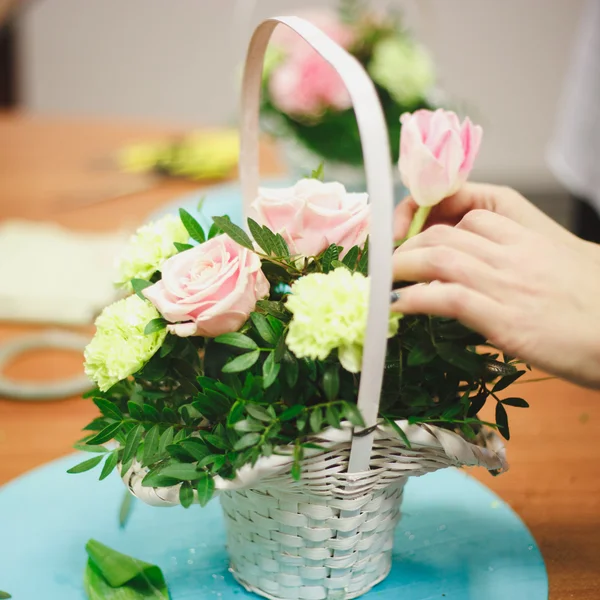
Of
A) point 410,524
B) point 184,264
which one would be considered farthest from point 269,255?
point 410,524

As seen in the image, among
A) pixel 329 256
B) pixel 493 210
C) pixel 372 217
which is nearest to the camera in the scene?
pixel 372 217

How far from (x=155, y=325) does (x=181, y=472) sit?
113mm

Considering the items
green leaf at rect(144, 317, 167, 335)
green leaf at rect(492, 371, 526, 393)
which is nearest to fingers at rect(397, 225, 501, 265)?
green leaf at rect(492, 371, 526, 393)

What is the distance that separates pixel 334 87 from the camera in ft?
4.38

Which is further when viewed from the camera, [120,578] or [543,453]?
[543,453]

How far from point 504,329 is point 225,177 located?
1303 mm

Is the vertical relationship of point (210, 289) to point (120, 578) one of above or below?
above

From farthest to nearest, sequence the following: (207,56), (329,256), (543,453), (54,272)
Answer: (207,56)
(54,272)
(543,453)
(329,256)

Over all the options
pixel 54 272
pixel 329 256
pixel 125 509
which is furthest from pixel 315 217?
pixel 54 272

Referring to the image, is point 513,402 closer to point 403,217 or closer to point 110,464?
point 403,217

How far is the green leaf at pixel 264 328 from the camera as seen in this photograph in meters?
0.53

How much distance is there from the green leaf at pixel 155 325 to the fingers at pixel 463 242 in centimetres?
20

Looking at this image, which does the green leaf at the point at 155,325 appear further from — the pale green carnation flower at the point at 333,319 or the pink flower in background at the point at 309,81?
the pink flower in background at the point at 309,81

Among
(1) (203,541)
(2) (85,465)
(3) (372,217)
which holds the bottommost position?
(1) (203,541)
